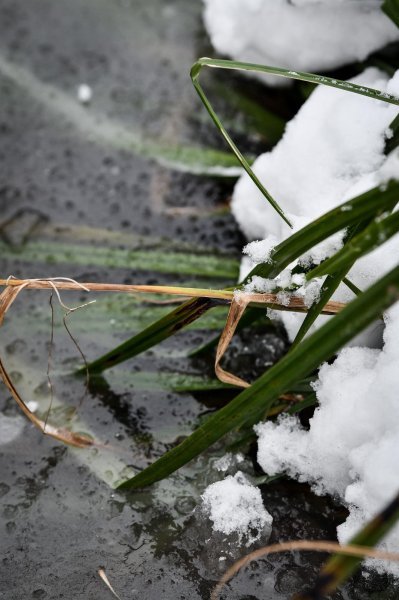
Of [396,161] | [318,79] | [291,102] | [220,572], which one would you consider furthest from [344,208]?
[291,102]

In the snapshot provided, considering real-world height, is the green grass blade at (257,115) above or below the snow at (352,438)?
above

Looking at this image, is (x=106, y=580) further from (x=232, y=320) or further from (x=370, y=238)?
(x=370, y=238)

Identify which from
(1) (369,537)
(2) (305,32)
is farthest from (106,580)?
(2) (305,32)

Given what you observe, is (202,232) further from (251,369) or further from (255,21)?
(255,21)

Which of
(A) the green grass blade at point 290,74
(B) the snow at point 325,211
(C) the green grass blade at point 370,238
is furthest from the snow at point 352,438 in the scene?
(A) the green grass blade at point 290,74

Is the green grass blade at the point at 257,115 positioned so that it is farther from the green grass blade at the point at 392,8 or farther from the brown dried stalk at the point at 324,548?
the brown dried stalk at the point at 324,548
